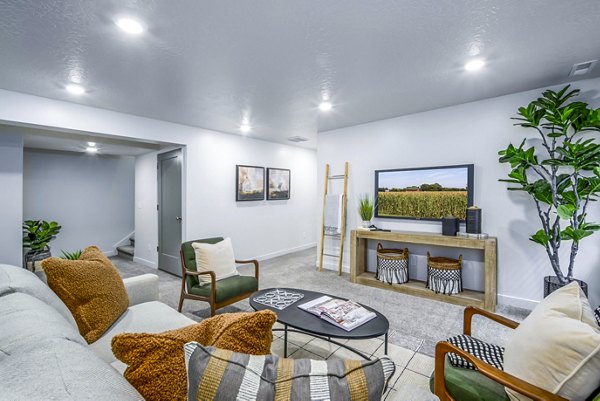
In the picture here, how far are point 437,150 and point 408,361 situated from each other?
2763mm

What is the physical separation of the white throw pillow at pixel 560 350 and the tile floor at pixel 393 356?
Result: 81 cm

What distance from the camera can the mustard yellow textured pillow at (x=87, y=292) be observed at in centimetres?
166

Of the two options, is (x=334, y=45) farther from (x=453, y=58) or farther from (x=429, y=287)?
(x=429, y=287)

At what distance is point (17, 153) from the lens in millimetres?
3807

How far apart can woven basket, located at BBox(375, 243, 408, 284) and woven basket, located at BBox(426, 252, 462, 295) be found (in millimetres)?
360

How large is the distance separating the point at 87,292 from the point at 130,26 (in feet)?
5.87

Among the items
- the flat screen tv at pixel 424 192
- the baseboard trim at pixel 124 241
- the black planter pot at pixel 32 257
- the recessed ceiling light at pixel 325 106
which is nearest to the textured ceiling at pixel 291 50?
the recessed ceiling light at pixel 325 106

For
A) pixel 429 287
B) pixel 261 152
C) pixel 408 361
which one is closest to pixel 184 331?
pixel 408 361

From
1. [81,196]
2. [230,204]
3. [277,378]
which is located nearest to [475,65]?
[277,378]

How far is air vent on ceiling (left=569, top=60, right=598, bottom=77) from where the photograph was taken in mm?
2578

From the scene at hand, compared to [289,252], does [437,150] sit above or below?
above

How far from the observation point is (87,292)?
68.4 inches

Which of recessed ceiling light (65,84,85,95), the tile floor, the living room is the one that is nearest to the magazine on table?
the tile floor

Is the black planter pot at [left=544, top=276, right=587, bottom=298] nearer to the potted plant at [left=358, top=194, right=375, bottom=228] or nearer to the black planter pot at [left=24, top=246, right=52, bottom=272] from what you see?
the potted plant at [left=358, top=194, right=375, bottom=228]
